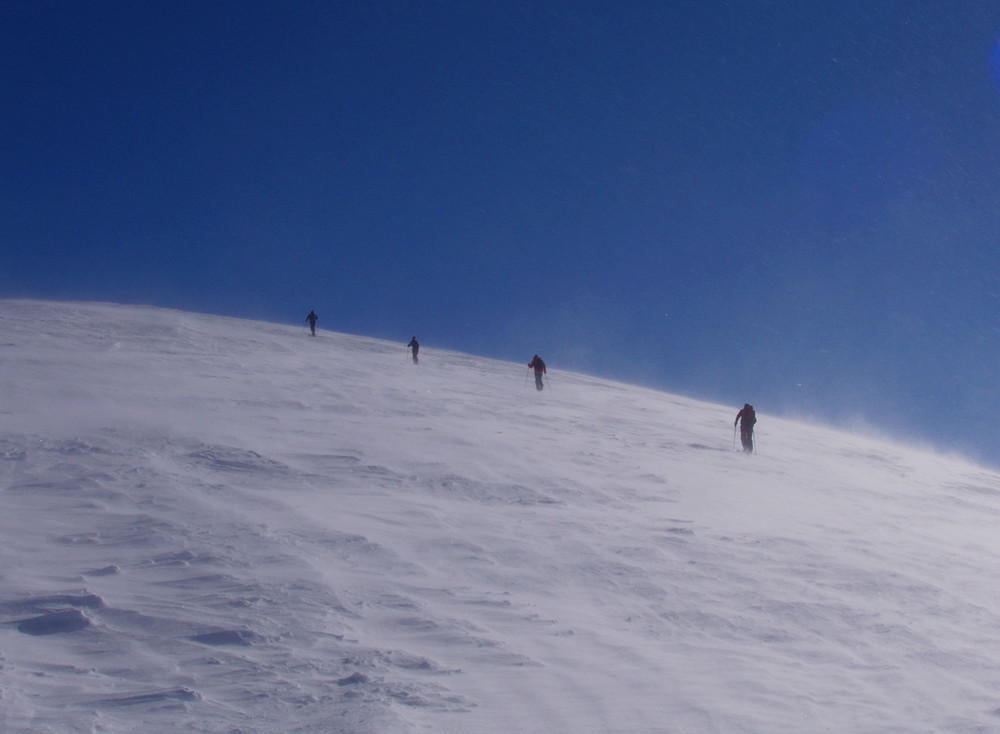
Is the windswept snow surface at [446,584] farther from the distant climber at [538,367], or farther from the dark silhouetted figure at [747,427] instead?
the distant climber at [538,367]

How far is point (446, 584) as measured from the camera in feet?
23.5

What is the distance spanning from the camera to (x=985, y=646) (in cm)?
689

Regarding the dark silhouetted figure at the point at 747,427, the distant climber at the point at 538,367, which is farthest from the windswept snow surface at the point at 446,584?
the distant climber at the point at 538,367

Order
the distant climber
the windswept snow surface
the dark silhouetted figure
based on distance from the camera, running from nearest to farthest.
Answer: the windswept snow surface → the dark silhouetted figure → the distant climber

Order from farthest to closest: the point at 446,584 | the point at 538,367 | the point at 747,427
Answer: the point at 538,367 < the point at 747,427 < the point at 446,584

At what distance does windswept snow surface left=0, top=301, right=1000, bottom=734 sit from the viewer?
16.6 feet

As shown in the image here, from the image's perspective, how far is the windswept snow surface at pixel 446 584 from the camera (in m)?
5.07

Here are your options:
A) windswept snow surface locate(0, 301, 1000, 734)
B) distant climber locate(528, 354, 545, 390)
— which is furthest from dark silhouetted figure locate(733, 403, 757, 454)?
distant climber locate(528, 354, 545, 390)

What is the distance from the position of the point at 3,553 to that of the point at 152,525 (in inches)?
53.5

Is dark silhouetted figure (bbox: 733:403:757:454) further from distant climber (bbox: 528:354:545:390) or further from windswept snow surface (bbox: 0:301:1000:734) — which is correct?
distant climber (bbox: 528:354:545:390)

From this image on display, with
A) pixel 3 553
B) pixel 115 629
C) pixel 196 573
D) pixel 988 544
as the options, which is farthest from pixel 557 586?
pixel 988 544

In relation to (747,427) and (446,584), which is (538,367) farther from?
(446,584)

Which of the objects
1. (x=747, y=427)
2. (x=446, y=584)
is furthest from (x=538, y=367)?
(x=446, y=584)

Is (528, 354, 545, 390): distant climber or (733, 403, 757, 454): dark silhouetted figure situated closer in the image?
(733, 403, 757, 454): dark silhouetted figure
